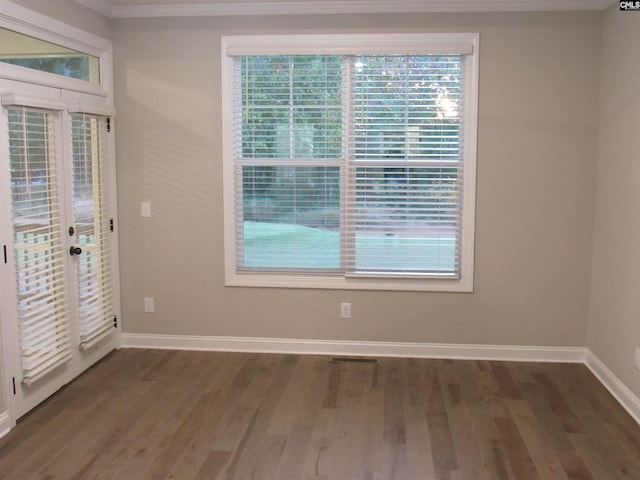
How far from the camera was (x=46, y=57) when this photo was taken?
375cm

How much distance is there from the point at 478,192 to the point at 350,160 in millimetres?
956

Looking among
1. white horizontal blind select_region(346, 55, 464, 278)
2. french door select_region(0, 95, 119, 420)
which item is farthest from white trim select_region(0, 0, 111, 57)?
white horizontal blind select_region(346, 55, 464, 278)

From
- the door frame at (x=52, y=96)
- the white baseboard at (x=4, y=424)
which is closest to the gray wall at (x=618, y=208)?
the door frame at (x=52, y=96)

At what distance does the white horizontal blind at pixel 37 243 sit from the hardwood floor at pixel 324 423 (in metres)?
0.36

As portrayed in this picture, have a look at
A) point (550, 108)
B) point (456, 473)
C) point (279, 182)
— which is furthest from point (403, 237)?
point (456, 473)

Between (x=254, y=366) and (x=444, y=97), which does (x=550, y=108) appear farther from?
(x=254, y=366)

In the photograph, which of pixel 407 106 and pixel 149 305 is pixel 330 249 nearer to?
pixel 407 106

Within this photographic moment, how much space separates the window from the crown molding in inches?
7.3

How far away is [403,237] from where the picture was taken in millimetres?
4594

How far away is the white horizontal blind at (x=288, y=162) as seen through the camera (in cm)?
453

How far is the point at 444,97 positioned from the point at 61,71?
259 centimetres

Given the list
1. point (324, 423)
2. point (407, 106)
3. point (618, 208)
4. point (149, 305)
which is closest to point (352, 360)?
point (324, 423)

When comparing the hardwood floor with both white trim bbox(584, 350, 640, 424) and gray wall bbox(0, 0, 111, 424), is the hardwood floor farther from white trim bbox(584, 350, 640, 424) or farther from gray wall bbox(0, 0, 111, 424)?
gray wall bbox(0, 0, 111, 424)

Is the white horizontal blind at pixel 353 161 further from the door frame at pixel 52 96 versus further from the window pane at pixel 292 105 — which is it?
the door frame at pixel 52 96
